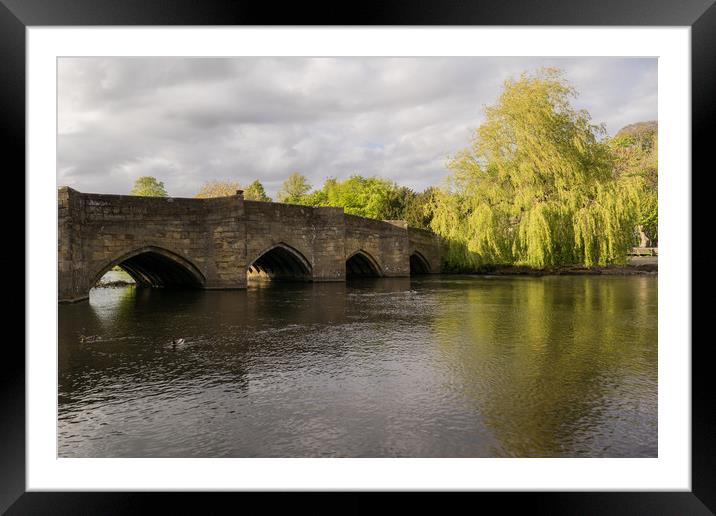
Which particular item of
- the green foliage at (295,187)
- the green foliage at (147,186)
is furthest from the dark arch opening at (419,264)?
the green foliage at (147,186)

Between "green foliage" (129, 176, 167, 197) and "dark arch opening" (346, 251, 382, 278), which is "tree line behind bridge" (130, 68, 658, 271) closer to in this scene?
"dark arch opening" (346, 251, 382, 278)

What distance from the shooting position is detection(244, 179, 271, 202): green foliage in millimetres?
52875

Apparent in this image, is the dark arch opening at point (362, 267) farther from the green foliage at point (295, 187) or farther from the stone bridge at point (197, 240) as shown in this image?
the green foliage at point (295, 187)

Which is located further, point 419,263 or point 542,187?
point 419,263

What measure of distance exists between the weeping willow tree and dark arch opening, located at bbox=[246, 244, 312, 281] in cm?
763

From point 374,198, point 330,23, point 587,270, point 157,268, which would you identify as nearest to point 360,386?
point 330,23

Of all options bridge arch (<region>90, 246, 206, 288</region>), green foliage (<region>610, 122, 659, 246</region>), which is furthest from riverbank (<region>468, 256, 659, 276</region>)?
bridge arch (<region>90, 246, 206, 288</region>)

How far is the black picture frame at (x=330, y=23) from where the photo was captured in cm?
277

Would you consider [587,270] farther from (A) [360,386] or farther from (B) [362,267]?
(A) [360,386]

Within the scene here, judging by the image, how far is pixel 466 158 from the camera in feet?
79.4

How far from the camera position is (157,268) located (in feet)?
61.8

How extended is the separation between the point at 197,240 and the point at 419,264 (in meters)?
17.1

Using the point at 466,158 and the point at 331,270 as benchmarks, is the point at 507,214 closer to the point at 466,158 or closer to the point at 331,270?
the point at 466,158

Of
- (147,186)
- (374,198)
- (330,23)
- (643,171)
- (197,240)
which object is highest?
(147,186)
